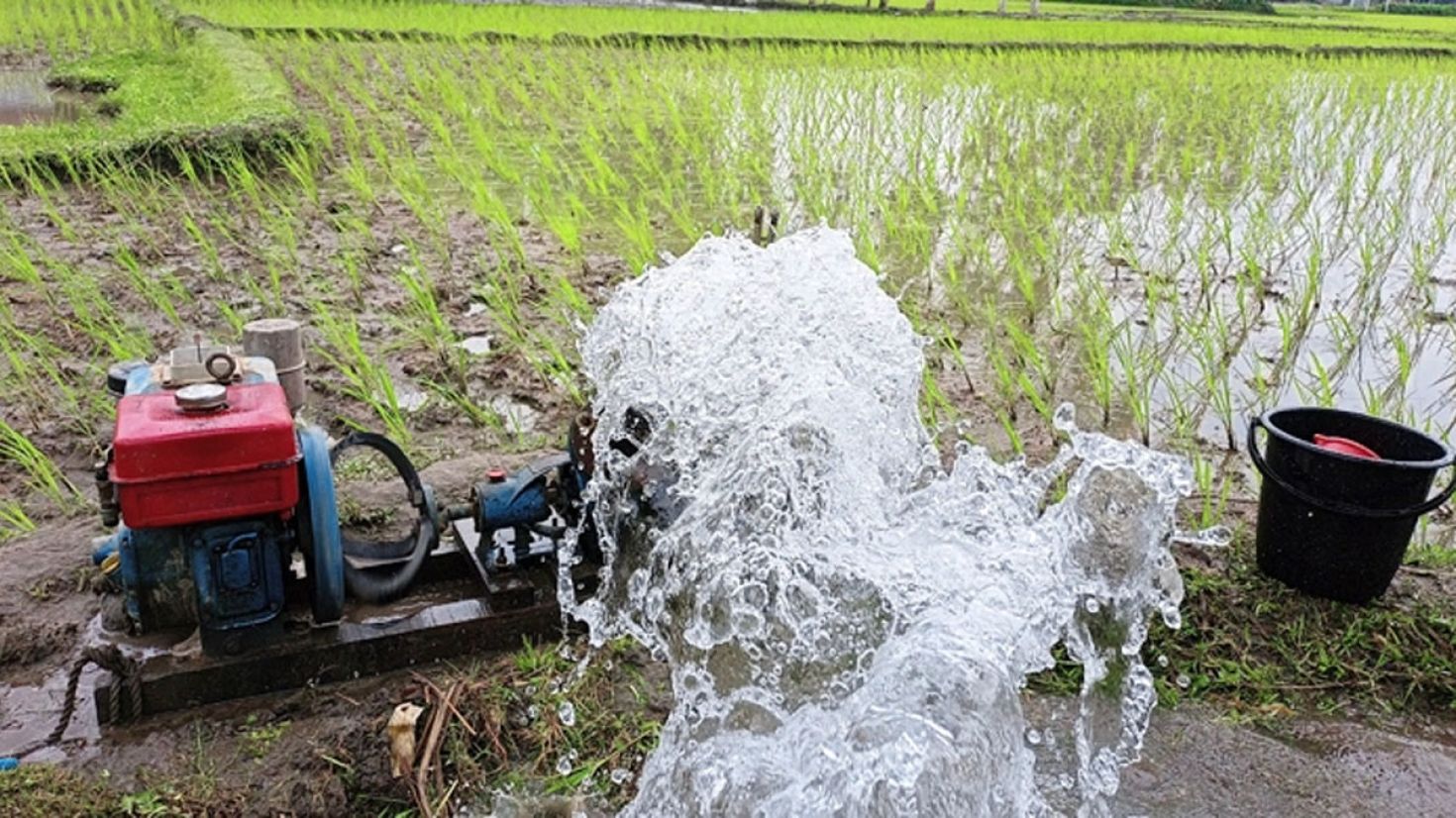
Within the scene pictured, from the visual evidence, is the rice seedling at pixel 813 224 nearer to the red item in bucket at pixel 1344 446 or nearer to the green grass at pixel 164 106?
the green grass at pixel 164 106

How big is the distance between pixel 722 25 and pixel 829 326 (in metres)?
11.7

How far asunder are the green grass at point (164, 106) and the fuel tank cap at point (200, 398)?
4.49 meters

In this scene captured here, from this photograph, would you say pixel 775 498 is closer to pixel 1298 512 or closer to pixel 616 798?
pixel 616 798

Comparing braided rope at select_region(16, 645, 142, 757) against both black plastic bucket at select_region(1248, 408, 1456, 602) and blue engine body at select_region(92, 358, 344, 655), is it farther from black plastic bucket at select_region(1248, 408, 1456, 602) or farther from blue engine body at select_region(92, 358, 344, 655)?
black plastic bucket at select_region(1248, 408, 1456, 602)

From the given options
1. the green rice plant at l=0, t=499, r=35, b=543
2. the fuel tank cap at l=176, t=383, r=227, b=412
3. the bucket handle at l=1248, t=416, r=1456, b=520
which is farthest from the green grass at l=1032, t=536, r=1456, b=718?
the green rice plant at l=0, t=499, r=35, b=543

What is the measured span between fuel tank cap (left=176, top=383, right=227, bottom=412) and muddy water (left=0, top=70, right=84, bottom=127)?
7.07 metres

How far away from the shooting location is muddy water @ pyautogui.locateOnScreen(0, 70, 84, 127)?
815 centimetres

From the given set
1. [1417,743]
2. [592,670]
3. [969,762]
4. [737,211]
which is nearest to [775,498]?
[592,670]

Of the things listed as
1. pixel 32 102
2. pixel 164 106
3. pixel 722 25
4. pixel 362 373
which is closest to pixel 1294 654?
pixel 362 373

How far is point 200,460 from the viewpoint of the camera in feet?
6.63

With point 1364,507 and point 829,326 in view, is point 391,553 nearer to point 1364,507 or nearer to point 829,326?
point 829,326

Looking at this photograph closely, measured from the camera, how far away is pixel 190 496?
2.04 metres

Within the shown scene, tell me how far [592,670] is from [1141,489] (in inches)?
52.1

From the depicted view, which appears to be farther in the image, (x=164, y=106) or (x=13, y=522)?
(x=164, y=106)
